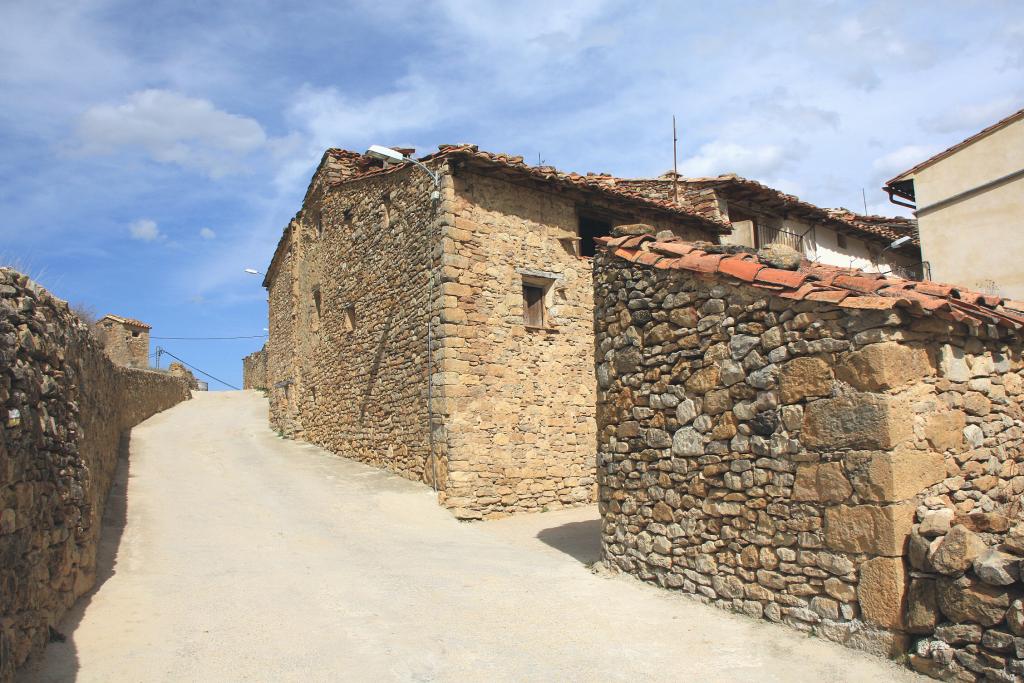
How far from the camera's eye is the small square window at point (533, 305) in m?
13.2

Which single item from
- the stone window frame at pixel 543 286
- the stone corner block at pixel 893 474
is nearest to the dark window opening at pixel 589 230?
the stone window frame at pixel 543 286

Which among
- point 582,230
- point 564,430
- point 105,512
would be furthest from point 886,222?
point 105,512

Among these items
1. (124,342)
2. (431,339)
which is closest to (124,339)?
(124,342)

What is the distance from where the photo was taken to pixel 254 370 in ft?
120

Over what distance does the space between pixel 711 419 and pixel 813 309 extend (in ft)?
4.48

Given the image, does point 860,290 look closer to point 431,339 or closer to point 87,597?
point 87,597

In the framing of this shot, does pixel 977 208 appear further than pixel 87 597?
Yes

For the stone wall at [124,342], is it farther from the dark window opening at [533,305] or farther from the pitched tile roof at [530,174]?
the dark window opening at [533,305]

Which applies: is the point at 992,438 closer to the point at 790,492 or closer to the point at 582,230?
the point at 790,492

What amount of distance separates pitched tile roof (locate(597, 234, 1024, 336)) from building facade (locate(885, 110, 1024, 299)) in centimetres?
998

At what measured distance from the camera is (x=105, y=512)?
9352 millimetres

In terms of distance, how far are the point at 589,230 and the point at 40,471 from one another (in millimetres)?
11212

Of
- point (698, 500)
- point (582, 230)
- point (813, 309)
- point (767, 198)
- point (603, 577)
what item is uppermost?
point (767, 198)

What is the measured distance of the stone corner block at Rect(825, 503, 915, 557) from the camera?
189 inches
